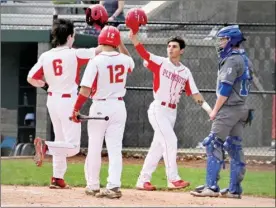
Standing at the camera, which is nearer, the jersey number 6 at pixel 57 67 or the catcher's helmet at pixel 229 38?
the jersey number 6 at pixel 57 67

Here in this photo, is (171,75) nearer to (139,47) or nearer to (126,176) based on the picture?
(139,47)

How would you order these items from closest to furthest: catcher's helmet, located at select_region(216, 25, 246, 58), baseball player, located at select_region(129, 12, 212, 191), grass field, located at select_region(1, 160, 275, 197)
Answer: catcher's helmet, located at select_region(216, 25, 246, 58), baseball player, located at select_region(129, 12, 212, 191), grass field, located at select_region(1, 160, 275, 197)

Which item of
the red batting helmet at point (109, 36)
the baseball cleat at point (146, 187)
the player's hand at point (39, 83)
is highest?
the red batting helmet at point (109, 36)

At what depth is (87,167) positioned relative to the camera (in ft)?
31.4

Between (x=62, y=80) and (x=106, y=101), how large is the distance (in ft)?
2.84

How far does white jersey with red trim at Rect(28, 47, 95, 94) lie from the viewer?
9.99 metres

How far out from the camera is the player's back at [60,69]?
10.0 metres

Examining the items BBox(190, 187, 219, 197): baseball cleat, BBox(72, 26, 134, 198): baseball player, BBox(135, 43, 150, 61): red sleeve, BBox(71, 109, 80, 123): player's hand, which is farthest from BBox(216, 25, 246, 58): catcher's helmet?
BBox(71, 109, 80, 123): player's hand

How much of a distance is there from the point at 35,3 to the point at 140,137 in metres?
3.74

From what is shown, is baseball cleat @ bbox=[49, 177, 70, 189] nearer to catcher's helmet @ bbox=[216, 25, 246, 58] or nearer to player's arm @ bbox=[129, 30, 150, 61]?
player's arm @ bbox=[129, 30, 150, 61]

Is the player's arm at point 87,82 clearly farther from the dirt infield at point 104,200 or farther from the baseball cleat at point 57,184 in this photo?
the baseball cleat at point 57,184

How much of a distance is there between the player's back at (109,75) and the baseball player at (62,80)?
601mm

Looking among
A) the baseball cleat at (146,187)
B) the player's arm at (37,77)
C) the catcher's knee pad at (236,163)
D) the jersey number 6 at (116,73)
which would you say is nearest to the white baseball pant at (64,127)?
the player's arm at (37,77)

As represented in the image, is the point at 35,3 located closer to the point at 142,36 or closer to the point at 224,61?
the point at 142,36
